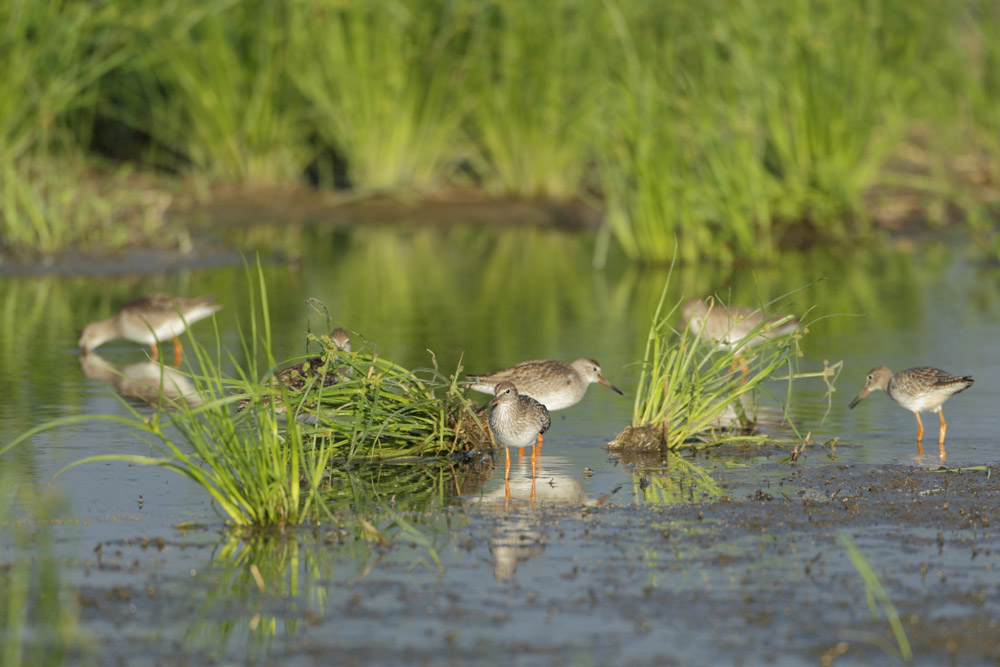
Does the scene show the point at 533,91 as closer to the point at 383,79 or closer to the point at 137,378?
the point at 383,79

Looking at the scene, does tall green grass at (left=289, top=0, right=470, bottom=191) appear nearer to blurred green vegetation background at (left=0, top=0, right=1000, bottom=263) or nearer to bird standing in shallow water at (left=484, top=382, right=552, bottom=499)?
blurred green vegetation background at (left=0, top=0, right=1000, bottom=263)

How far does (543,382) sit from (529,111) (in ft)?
43.3

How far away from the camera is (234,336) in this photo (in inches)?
520

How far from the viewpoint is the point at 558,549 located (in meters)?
6.67

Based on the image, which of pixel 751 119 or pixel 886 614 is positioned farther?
pixel 751 119

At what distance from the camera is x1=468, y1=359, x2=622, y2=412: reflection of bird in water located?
A: 368 inches

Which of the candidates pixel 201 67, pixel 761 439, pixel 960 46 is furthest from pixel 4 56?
pixel 960 46

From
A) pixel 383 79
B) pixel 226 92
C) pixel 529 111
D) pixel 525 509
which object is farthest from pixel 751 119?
pixel 525 509

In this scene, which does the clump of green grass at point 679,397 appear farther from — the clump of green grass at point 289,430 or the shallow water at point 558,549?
the clump of green grass at point 289,430

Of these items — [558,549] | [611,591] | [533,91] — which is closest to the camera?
[611,591]

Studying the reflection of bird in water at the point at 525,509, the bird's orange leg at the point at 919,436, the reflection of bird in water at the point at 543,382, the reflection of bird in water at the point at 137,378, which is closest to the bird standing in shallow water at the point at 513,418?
the reflection of bird in water at the point at 525,509

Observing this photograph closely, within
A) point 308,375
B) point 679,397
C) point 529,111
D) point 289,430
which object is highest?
point 529,111

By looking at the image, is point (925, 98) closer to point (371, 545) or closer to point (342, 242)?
point (342, 242)

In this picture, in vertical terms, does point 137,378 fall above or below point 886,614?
above
